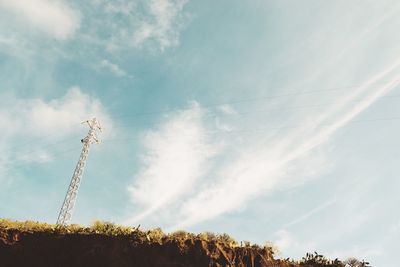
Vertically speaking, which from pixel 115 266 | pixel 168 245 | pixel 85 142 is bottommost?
pixel 115 266

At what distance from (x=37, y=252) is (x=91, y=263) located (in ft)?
6.47

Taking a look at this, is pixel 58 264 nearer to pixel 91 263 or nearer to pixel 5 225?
pixel 91 263

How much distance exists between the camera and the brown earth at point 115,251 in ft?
31.9

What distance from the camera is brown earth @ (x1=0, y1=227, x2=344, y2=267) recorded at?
9734mm

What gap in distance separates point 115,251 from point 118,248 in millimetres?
114

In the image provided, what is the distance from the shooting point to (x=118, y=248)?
10109mm

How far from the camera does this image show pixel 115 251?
10047mm

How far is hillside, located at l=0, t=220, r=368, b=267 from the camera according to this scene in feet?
32.0

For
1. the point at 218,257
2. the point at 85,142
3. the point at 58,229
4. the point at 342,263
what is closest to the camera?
the point at 218,257

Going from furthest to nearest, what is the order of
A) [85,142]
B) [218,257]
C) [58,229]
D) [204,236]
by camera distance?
[85,142]
[58,229]
[204,236]
[218,257]

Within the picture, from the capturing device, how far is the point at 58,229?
1105cm

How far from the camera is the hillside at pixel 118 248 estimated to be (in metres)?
9.77

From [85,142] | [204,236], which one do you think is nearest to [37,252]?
[204,236]

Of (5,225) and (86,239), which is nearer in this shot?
(86,239)
